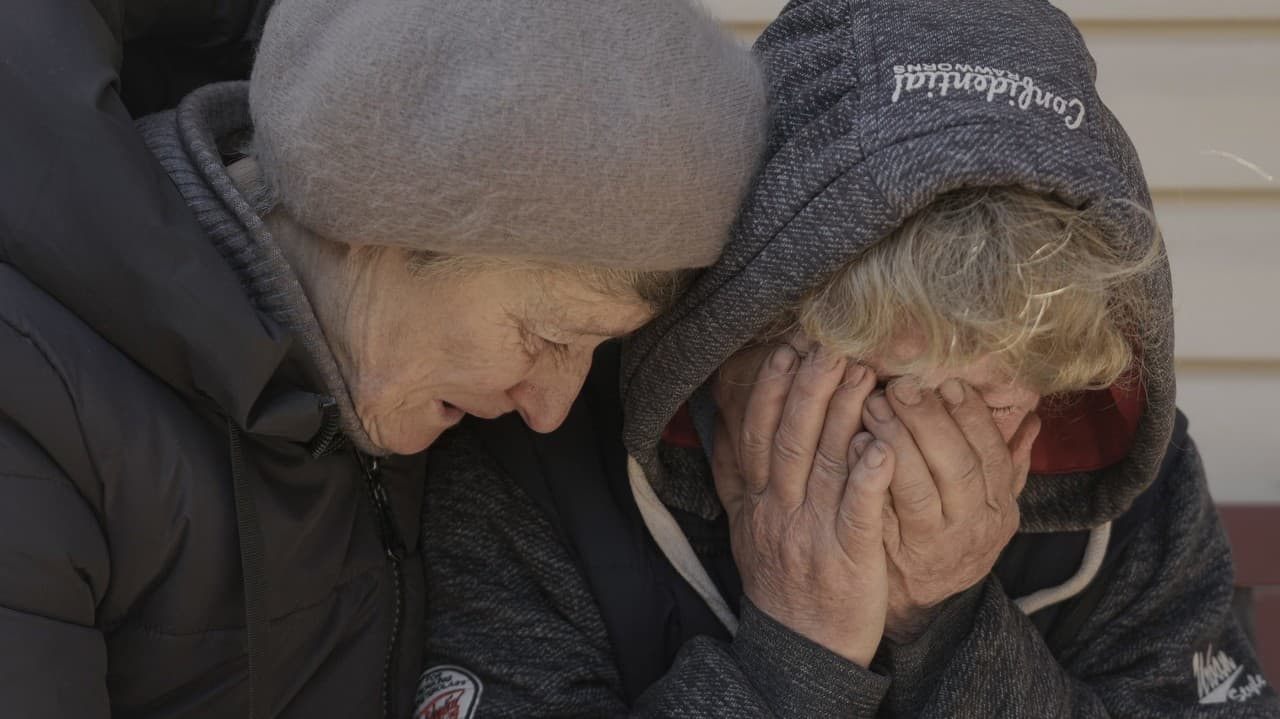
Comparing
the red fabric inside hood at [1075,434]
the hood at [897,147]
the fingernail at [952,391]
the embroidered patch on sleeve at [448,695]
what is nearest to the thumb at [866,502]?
the fingernail at [952,391]

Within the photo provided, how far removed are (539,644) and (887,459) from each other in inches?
23.6

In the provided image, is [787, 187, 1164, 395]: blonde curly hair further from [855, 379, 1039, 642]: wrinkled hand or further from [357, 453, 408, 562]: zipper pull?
[357, 453, 408, 562]: zipper pull

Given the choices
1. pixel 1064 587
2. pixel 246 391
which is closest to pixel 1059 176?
pixel 1064 587

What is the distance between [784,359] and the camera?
1779mm

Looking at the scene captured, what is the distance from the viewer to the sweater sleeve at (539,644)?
1799mm

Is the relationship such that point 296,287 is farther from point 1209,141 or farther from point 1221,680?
point 1209,141

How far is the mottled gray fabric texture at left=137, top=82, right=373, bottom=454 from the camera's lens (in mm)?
1547

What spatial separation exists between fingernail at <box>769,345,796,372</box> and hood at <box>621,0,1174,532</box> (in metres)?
0.07

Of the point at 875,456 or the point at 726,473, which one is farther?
the point at 726,473

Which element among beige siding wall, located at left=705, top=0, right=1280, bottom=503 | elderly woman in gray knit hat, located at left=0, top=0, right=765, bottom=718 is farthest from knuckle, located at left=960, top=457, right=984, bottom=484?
beige siding wall, located at left=705, top=0, right=1280, bottom=503

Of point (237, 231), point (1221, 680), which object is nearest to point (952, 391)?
point (1221, 680)

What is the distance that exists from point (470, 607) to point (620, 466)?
33 centimetres

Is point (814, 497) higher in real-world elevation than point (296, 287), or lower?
lower

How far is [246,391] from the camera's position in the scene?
1465mm
